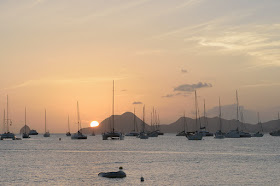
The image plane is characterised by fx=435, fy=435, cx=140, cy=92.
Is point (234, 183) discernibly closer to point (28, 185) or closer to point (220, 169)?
point (220, 169)

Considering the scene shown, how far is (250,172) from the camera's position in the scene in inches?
2894

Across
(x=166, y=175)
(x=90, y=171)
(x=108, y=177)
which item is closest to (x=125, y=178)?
(x=108, y=177)

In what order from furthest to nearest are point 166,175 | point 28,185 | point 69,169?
1. point 69,169
2. point 166,175
3. point 28,185

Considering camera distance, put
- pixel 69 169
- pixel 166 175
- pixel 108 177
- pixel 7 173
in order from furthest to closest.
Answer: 1. pixel 69 169
2. pixel 7 173
3. pixel 166 175
4. pixel 108 177

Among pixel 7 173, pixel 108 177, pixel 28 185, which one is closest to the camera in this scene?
pixel 28 185

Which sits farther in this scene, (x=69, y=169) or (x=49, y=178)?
(x=69, y=169)

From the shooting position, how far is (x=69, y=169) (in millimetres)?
80562

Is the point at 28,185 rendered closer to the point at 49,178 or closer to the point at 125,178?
the point at 49,178

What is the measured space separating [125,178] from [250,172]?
2249cm

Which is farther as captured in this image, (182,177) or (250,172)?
(250,172)

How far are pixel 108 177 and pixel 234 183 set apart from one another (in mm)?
18415

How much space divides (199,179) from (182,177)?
3157 mm

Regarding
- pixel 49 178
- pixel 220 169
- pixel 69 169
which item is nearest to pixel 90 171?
pixel 69 169

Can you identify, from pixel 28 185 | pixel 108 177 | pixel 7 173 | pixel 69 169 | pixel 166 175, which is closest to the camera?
pixel 28 185
